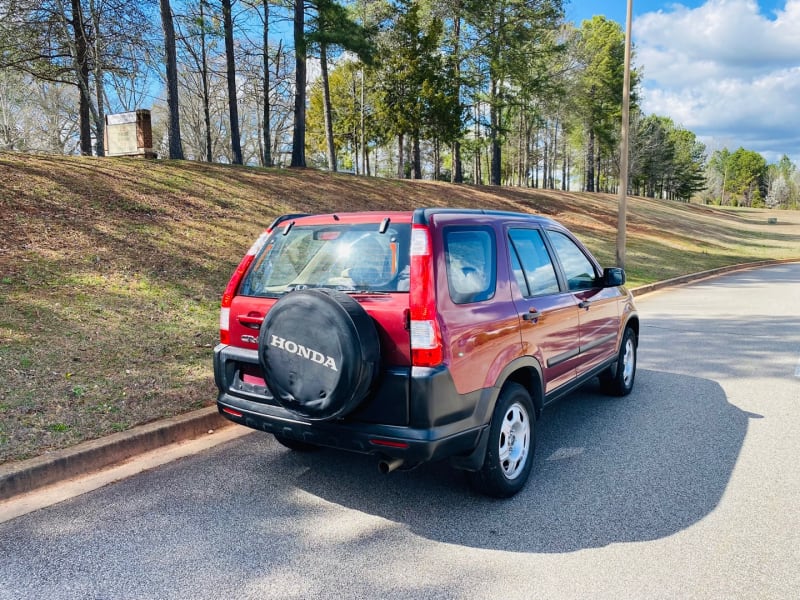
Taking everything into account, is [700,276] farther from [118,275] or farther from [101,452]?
[101,452]

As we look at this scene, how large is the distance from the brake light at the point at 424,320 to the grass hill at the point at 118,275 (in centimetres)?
276

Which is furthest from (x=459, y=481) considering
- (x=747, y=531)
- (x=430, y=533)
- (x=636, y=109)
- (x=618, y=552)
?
(x=636, y=109)

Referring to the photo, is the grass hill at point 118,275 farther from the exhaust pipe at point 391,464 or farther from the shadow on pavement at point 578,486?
the exhaust pipe at point 391,464

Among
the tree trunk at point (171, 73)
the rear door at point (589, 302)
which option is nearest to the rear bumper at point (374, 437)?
the rear door at point (589, 302)

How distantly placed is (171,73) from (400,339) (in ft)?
53.1

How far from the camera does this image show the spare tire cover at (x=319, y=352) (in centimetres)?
315

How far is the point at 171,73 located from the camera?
16516 mm

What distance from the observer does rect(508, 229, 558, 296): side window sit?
416 centimetres

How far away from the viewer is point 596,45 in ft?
149

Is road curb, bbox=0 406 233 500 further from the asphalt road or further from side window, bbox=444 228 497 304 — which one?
side window, bbox=444 228 497 304

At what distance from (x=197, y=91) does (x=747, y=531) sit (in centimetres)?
4248

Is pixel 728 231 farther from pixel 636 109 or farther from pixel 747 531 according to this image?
pixel 747 531

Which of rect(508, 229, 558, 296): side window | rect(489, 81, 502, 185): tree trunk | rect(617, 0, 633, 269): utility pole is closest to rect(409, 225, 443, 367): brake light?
rect(508, 229, 558, 296): side window

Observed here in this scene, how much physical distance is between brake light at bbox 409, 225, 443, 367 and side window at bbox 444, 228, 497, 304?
0.18 metres
